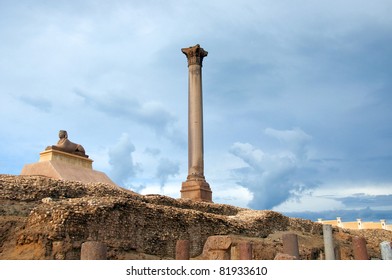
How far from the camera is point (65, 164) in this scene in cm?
1945

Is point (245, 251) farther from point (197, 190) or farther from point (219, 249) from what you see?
point (197, 190)

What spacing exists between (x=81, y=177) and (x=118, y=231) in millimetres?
8342

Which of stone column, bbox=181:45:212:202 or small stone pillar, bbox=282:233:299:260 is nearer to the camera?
small stone pillar, bbox=282:233:299:260

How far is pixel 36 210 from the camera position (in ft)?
36.6

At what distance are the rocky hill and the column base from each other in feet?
15.9

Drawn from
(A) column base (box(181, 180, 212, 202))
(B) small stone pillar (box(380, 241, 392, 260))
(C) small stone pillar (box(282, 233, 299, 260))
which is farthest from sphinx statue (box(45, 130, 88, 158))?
(B) small stone pillar (box(380, 241, 392, 260))

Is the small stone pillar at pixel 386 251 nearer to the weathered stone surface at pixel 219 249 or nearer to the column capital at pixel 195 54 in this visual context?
the weathered stone surface at pixel 219 249

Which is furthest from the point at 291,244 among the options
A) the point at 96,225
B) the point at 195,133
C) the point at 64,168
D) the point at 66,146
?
the point at 195,133

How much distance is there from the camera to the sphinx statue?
1982 centimetres

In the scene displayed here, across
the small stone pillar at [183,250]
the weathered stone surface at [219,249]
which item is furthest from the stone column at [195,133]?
the small stone pillar at [183,250]

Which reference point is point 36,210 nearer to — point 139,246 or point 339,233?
→ point 139,246

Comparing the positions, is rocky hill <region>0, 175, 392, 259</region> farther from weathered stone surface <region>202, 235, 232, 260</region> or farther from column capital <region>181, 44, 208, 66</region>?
column capital <region>181, 44, 208, 66</region>

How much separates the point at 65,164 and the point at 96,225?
29.8 feet
